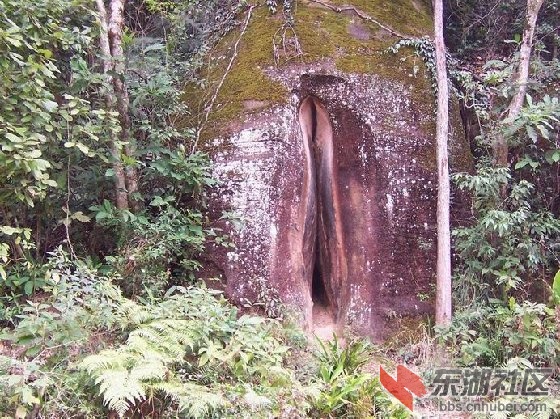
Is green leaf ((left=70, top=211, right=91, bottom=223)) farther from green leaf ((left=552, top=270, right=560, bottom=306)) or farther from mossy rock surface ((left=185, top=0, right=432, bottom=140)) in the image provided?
green leaf ((left=552, top=270, right=560, bottom=306))

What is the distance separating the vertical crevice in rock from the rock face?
0.05 ft

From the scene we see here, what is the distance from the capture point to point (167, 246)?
559 cm

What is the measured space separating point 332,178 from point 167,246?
2.38 meters

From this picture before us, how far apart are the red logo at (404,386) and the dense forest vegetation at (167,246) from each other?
0.22 m

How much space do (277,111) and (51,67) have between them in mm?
2647

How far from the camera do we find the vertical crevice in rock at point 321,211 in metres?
6.42

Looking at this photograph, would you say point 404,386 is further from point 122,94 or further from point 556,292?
point 122,94

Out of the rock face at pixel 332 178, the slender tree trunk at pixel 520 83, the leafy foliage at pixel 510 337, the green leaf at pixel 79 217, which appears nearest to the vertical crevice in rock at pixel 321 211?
the rock face at pixel 332 178

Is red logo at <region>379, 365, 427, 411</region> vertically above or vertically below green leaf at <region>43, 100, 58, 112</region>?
below

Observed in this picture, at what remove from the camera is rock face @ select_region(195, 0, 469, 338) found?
6.04 meters

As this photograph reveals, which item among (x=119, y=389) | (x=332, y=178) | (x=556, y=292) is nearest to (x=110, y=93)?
(x=332, y=178)

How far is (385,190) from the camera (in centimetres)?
627

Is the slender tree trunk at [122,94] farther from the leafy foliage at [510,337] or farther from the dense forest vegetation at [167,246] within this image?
the leafy foliage at [510,337]

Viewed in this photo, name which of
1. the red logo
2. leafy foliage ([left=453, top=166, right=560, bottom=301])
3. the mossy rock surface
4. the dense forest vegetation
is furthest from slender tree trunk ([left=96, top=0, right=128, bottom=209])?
leafy foliage ([left=453, top=166, right=560, bottom=301])
